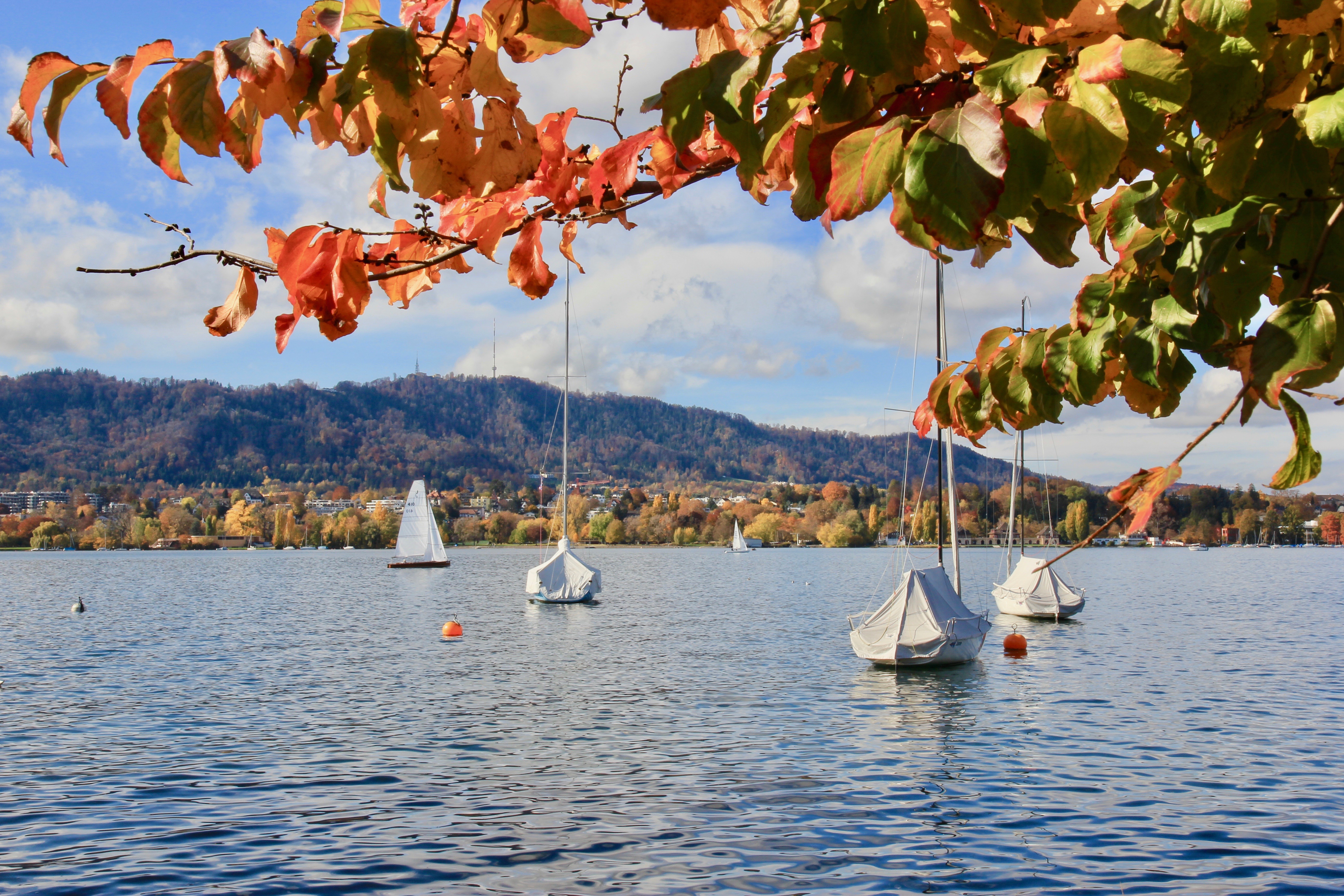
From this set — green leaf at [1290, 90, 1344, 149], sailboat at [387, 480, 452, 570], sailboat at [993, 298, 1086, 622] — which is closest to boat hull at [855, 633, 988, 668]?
sailboat at [993, 298, 1086, 622]

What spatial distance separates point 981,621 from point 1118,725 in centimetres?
790

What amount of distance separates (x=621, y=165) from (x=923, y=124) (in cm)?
100

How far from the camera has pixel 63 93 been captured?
5.60ft

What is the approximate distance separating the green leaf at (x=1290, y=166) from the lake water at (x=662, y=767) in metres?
12.4

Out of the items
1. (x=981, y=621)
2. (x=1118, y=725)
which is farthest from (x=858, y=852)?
(x=981, y=621)

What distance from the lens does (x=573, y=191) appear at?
104 inches

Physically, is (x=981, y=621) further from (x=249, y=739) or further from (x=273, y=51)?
(x=273, y=51)

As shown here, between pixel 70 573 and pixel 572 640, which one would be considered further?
pixel 70 573

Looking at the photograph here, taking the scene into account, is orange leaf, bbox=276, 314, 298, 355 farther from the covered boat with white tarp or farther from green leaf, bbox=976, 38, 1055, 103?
the covered boat with white tarp

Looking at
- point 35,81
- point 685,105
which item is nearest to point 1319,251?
point 685,105

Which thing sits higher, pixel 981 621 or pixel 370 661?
pixel 981 621

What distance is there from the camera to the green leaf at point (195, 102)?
1.70 meters

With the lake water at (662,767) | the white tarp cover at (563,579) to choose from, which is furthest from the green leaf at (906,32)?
the white tarp cover at (563,579)

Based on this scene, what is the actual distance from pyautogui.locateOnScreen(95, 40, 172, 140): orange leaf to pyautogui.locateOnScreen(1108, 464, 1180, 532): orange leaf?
214cm
